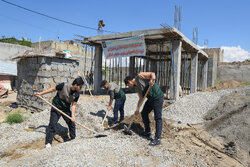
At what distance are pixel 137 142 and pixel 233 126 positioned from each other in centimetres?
284

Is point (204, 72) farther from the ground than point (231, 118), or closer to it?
farther from the ground

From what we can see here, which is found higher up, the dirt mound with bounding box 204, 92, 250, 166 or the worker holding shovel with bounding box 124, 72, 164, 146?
the worker holding shovel with bounding box 124, 72, 164, 146

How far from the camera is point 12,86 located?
50.2 feet

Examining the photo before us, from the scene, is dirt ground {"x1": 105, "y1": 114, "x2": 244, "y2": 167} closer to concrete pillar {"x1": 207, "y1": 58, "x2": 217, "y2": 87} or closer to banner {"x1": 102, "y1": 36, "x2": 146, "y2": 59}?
banner {"x1": 102, "y1": 36, "x2": 146, "y2": 59}

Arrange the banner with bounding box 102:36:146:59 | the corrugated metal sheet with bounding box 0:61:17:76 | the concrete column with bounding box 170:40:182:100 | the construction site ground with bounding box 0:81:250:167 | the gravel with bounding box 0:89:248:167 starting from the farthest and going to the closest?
1. the corrugated metal sheet with bounding box 0:61:17:76
2. the banner with bounding box 102:36:146:59
3. the concrete column with bounding box 170:40:182:100
4. the construction site ground with bounding box 0:81:250:167
5. the gravel with bounding box 0:89:248:167

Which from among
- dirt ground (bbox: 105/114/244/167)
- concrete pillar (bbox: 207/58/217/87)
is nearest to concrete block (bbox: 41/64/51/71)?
dirt ground (bbox: 105/114/244/167)

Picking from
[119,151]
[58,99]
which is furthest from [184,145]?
[58,99]

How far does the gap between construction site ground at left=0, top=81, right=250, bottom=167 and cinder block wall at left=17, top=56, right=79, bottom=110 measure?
577 millimetres

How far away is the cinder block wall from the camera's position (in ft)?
20.6

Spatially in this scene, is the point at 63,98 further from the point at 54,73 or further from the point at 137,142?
the point at 54,73

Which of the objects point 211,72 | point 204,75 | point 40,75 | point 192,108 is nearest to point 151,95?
point 192,108

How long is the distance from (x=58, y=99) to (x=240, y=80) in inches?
580

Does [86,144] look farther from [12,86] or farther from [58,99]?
[12,86]

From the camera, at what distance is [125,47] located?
28.0 ft
